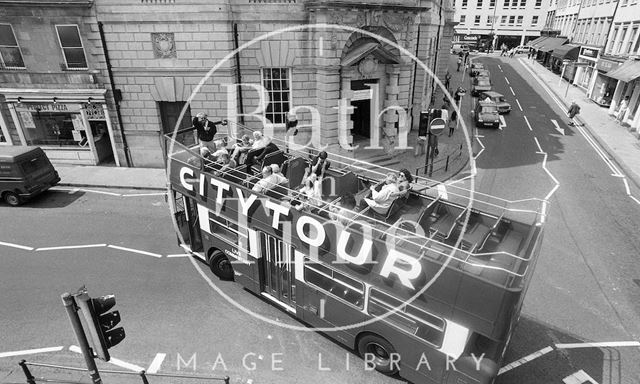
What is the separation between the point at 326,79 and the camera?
17922 millimetres

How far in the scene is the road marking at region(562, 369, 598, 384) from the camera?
26.9ft

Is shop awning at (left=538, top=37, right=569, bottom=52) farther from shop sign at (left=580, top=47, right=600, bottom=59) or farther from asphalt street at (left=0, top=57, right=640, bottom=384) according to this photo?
asphalt street at (left=0, top=57, right=640, bottom=384)

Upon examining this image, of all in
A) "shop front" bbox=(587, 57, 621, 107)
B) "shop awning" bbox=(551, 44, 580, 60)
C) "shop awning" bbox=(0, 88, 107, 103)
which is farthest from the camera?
"shop awning" bbox=(551, 44, 580, 60)

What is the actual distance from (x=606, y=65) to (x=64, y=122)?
41892mm

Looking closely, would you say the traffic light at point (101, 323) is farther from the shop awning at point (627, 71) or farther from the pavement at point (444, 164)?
the shop awning at point (627, 71)

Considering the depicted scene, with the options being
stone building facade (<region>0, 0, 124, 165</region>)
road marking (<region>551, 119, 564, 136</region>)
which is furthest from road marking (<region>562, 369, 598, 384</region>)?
→ road marking (<region>551, 119, 564, 136</region>)

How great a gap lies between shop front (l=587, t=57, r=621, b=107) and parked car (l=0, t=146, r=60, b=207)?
41.4 m

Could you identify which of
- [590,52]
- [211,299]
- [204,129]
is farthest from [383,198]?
[590,52]

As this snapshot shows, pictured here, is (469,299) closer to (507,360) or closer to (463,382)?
(463,382)

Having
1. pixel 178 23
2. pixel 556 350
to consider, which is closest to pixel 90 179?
pixel 178 23

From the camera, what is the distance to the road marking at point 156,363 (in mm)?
8328

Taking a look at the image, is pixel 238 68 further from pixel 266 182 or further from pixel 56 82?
pixel 266 182

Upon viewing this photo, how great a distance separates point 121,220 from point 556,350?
49.4 feet

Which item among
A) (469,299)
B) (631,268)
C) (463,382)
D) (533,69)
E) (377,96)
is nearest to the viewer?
(469,299)
